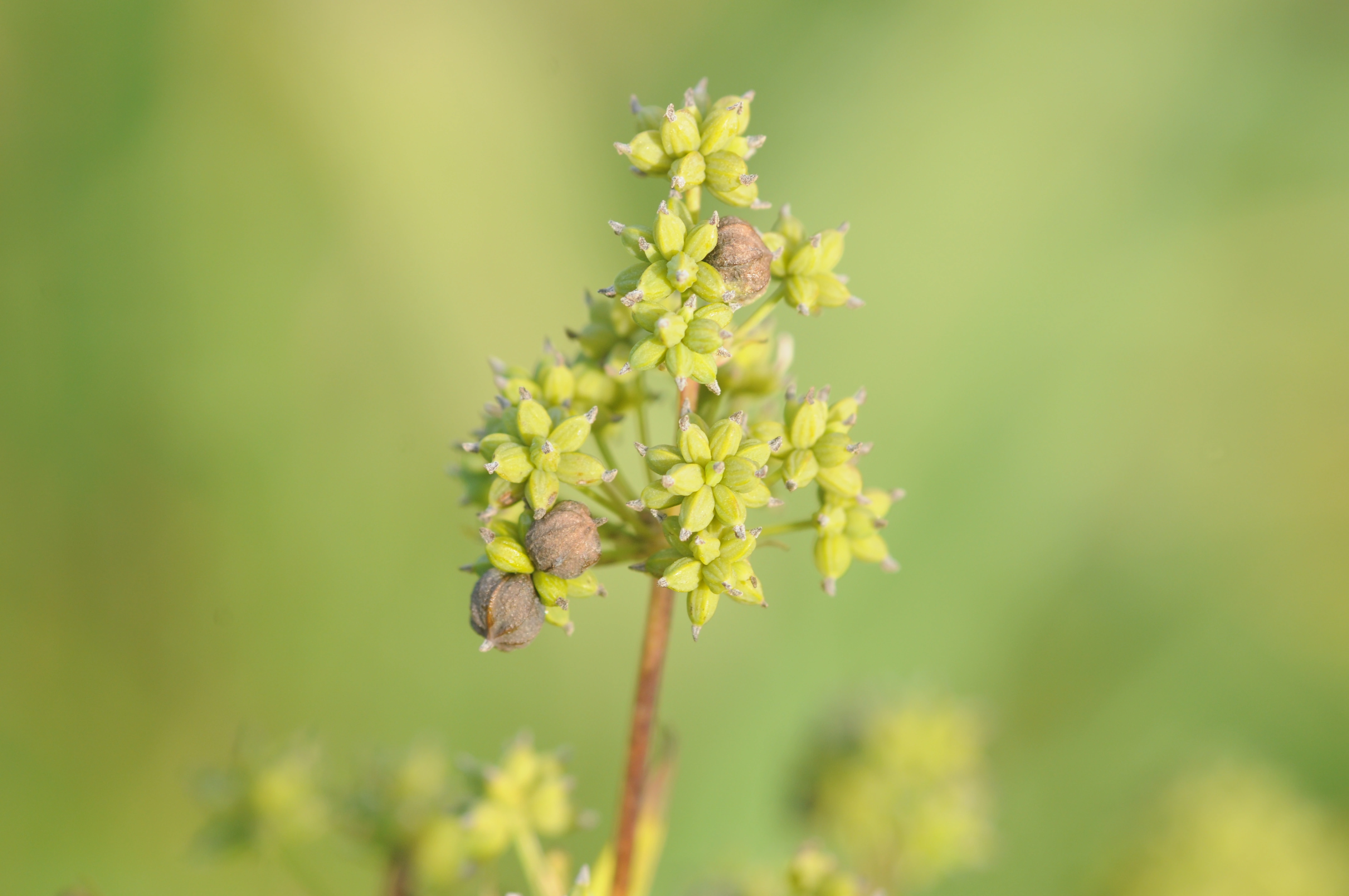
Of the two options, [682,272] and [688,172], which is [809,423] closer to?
[682,272]

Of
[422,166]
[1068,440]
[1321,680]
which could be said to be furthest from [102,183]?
[1321,680]

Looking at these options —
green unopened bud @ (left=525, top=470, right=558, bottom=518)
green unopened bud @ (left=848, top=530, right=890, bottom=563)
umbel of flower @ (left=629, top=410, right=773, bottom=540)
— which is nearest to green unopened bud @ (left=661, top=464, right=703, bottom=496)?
umbel of flower @ (left=629, top=410, right=773, bottom=540)

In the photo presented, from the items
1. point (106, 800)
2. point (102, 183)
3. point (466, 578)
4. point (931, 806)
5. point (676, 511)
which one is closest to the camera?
point (676, 511)

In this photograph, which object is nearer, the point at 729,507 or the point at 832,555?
the point at 729,507

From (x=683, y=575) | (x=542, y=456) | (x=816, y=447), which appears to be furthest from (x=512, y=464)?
(x=816, y=447)

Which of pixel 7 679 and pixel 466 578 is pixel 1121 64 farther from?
pixel 7 679
